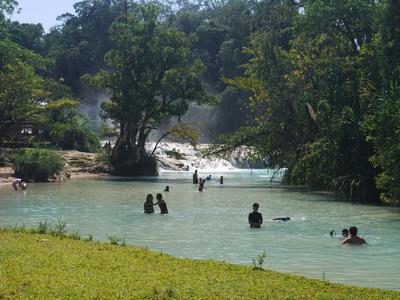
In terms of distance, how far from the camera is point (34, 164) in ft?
147

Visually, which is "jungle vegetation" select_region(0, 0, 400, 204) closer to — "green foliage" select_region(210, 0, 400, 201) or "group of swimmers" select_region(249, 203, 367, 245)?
"green foliage" select_region(210, 0, 400, 201)

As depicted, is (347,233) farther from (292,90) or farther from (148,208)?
(292,90)

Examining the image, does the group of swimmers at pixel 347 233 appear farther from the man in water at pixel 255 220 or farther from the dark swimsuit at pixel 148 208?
the dark swimsuit at pixel 148 208

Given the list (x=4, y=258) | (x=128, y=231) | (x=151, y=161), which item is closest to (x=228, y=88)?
(x=151, y=161)

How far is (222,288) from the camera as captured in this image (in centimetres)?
993

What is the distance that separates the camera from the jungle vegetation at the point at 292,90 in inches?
1234

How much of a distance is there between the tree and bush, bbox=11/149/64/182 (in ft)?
41.2

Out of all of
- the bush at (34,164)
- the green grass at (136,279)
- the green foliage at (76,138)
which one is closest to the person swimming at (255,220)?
the green grass at (136,279)

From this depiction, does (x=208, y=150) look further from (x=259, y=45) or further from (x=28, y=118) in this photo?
(x=28, y=118)

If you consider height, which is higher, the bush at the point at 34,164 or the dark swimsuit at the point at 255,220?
the bush at the point at 34,164

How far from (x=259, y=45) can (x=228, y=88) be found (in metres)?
37.5

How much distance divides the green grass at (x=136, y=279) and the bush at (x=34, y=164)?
1260 inches

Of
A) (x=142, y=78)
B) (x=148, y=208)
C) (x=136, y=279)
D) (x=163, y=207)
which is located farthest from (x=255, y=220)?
(x=142, y=78)

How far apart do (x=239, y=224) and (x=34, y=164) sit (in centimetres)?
2532
